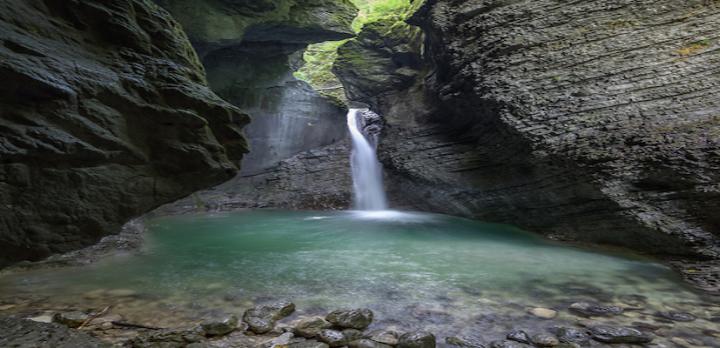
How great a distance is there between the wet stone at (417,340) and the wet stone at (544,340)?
867 millimetres

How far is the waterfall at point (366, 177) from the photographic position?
15188mm

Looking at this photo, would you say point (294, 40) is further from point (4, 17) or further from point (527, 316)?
point (527, 316)

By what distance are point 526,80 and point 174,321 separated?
8.44 metres

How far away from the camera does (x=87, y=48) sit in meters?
4.67

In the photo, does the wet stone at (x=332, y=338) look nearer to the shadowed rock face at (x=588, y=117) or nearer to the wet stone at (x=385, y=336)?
the wet stone at (x=385, y=336)

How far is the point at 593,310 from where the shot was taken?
152 inches

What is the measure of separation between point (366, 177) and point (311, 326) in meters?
12.3

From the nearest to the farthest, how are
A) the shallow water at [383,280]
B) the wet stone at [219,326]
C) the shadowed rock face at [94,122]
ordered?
the wet stone at [219,326]
the shadowed rock face at [94,122]
the shallow water at [383,280]

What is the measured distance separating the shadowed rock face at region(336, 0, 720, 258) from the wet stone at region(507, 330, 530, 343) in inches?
186

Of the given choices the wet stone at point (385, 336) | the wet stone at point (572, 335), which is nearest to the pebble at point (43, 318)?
the wet stone at point (385, 336)

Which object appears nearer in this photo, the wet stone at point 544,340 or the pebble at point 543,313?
the wet stone at point 544,340

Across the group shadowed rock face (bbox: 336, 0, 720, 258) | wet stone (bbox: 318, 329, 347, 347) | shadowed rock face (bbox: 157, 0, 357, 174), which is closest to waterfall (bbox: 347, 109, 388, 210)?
shadowed rock face (bbox: 157, 0, 357, 174)

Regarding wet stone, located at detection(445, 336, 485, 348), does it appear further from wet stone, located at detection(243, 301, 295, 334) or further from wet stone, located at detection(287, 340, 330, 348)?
wet stone, located at detection(243, 301, 295, 334)

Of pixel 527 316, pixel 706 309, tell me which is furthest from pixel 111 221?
pixel 706 309
